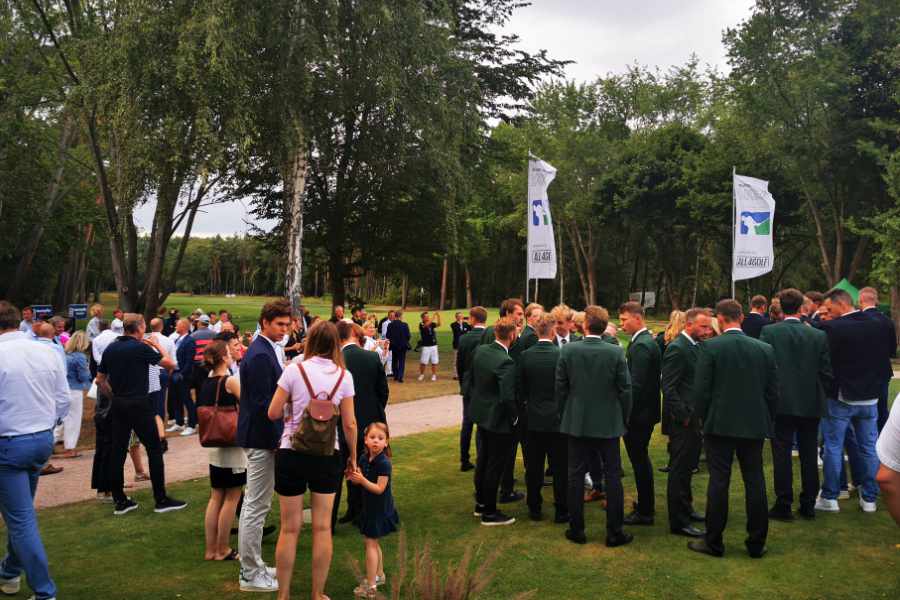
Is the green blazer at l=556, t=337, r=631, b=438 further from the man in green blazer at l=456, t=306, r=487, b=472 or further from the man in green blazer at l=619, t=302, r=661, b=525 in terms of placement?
the man in green blazer at l=456, t=306, r=487, b=472

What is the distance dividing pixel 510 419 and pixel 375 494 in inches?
76.1

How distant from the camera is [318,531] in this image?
15.4ft

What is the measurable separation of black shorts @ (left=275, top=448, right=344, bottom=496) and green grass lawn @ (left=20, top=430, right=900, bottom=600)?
0.51m

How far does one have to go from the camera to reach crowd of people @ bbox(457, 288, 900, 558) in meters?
5.73

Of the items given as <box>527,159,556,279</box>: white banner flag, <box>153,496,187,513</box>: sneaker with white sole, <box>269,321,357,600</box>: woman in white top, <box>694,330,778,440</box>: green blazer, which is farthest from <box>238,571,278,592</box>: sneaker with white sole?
<box>527,159,556,279</box>: white banner flag

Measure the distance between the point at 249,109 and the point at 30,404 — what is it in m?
12.4

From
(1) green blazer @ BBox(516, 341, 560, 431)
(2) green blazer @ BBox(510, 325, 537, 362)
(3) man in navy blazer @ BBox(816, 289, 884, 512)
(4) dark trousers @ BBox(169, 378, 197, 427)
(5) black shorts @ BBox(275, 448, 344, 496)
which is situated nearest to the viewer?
(5) black shorts @ BBox(275, 448, 344, 496)

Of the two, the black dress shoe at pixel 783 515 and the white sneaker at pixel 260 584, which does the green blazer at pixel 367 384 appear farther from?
the black dress shoe at pixel 783 515

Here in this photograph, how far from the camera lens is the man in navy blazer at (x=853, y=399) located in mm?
6840

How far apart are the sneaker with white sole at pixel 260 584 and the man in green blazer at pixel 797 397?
16.0 ft

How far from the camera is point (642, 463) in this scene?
6.63 metres

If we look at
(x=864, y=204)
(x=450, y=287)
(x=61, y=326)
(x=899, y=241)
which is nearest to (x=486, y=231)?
(x=450, y=287)

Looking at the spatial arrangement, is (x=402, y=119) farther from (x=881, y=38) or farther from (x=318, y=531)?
(x=881, y=38)

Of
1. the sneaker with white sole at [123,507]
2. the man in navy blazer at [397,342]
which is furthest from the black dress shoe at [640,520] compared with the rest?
the man in navy blazer at [397,342]
